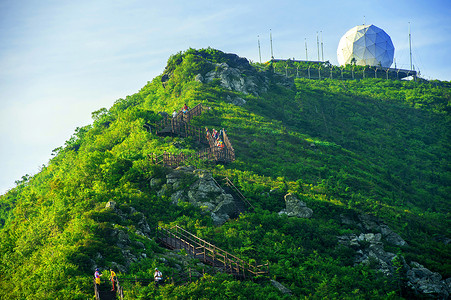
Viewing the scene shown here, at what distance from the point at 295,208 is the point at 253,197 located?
3268 millimetres

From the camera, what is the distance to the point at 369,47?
102 meters

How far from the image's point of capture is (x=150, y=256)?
3034 cm

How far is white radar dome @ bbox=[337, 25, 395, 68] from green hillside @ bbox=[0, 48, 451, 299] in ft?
80.7

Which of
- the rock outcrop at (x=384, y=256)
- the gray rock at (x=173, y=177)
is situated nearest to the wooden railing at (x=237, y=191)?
the gray rock at (x=173, y=177)

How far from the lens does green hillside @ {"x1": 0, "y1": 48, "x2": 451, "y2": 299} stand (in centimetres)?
2980

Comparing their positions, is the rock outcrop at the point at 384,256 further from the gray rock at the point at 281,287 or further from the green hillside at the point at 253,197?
the gray rock at the point at 281,287

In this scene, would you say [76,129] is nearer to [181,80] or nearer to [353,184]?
[181,80]

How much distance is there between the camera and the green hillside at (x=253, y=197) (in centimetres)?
2980

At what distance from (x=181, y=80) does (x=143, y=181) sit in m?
35.4

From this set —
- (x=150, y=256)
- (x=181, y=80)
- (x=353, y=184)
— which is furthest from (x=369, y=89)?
→ (x=150, y=256)

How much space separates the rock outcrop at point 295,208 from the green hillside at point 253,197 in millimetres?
596

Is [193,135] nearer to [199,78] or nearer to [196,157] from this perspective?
[196,157]

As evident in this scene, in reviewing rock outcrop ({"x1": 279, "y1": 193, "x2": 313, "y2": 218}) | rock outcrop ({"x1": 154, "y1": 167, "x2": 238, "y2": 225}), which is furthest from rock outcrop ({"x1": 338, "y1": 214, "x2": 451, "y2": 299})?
rock outcrop ({"x1": 154, "y1": 167, "x2": 238, "y2": 225})

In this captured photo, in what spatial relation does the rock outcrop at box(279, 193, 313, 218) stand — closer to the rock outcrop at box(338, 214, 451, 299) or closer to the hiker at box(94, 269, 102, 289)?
the rock outcrop at box(338, 214, 451, 299)
